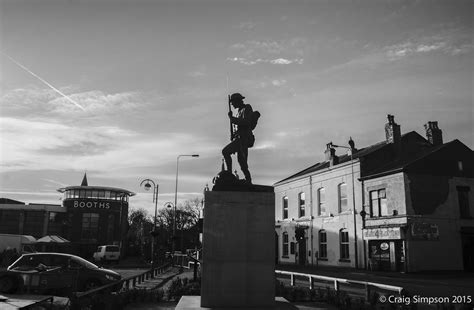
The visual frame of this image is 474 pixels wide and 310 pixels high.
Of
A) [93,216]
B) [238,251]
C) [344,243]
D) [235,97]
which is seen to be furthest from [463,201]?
[93,216]

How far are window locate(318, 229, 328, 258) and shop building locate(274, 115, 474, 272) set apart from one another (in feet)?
0.28

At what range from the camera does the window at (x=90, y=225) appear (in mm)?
62219

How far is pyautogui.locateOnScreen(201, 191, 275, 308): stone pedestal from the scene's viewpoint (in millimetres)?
9148

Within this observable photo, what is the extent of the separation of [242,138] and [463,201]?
27.2 metres

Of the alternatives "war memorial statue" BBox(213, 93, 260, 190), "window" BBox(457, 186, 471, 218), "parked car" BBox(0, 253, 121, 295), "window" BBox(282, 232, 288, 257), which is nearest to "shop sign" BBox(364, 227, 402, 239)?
"window" BBox(457, 186, 471, 218)

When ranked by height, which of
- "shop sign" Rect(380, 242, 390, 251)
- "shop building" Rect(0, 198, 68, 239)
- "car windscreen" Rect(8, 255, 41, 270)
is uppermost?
"shop building" Rect(0, 198, 68, 239)

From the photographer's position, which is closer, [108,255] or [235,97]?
[235,97]

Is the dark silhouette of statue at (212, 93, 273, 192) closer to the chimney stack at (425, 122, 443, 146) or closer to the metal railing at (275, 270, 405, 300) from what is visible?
the metal railing at (275, 270, 405, 300)

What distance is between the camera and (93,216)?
63062 mm

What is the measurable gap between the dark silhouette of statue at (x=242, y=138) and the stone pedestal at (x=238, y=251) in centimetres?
106

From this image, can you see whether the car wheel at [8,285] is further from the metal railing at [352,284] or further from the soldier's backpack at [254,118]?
the soldier's backpack at [254,118]

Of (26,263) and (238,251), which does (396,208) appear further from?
(26,263)

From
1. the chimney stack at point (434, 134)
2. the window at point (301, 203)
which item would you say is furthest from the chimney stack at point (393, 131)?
the window at point (301, 203)

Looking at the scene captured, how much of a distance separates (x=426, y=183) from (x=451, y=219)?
10.7ft
